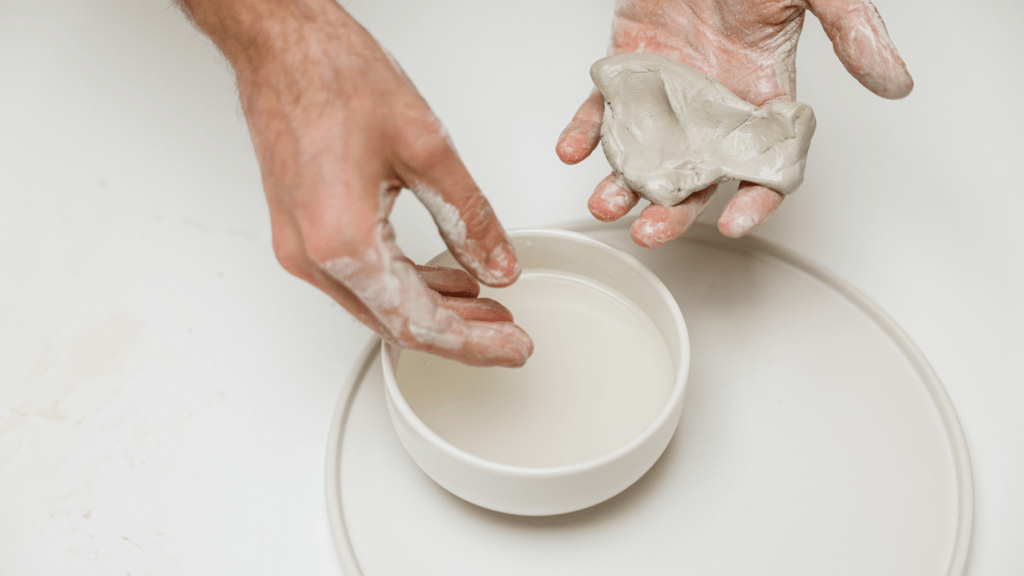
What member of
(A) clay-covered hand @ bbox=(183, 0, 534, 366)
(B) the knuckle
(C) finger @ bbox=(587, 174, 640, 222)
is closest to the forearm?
(A) clay-covered hand @ bbox=(183, 0, 534, 366)

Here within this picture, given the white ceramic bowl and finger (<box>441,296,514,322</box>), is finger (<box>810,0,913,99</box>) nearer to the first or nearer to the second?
the white ceramic bowl

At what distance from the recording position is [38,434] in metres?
1.00

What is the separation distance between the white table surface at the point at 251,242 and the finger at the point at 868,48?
289 mm

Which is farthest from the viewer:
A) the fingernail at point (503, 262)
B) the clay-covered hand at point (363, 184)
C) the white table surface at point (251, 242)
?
the white table surface at point (251, 242)

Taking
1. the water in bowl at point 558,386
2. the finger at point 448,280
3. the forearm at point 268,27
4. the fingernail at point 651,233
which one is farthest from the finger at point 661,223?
the forearm at point 268,27

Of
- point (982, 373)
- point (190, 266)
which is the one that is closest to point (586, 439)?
point (982, 373)

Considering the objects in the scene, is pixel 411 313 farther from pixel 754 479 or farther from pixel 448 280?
pixel 754 479

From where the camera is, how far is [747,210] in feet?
3.03

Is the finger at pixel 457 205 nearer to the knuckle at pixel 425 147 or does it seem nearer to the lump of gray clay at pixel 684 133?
the knuckle at pixel 425 147

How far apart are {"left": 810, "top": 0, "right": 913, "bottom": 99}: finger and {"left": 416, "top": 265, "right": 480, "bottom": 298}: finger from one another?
1.80 feet

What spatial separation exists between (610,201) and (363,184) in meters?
0.38

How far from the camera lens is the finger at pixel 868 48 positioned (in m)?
0.88

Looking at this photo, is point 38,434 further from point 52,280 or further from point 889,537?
point 889,537

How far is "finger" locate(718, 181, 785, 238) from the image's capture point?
3.01 feet
